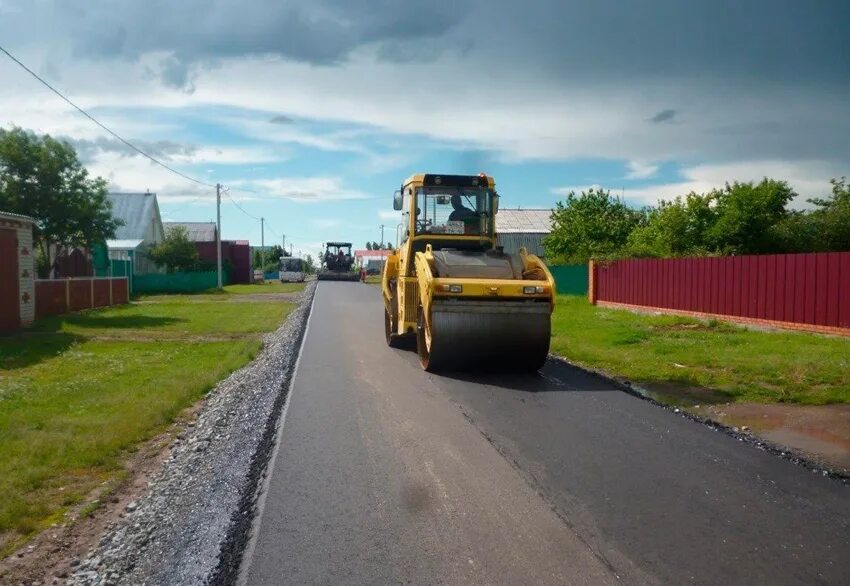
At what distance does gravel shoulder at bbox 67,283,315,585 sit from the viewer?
534 centimetres

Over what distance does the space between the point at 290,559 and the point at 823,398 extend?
855 centimetres

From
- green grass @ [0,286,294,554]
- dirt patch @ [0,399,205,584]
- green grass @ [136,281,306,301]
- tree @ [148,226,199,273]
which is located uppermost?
tree @ [148,226,199,273]

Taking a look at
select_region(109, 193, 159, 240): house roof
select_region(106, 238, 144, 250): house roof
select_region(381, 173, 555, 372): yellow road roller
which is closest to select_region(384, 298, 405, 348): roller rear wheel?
select_region(381, 173, 555, 372): yellow road roller

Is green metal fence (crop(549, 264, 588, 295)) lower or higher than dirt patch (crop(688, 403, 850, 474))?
higher

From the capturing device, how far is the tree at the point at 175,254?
59344mm

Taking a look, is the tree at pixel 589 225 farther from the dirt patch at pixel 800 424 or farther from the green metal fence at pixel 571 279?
the dirt patch at pixel 800 424

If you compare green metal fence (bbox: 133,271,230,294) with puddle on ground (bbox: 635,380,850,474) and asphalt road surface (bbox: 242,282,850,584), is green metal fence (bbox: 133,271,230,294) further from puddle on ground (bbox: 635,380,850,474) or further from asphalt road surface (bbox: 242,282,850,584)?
asphalt road surface (bbox: 242,282,850,584)

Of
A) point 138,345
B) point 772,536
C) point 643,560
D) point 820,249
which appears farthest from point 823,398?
point 820,249

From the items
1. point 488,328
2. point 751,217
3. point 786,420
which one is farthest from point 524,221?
point 786,420

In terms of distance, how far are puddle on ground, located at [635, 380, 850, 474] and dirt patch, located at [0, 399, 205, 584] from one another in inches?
253

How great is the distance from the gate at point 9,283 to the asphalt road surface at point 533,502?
1554cm

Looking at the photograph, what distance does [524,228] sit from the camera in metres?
72.9

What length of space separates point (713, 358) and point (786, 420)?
545cm

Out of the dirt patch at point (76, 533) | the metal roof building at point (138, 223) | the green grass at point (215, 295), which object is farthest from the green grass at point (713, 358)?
the metal roof building at point (138, 223)
